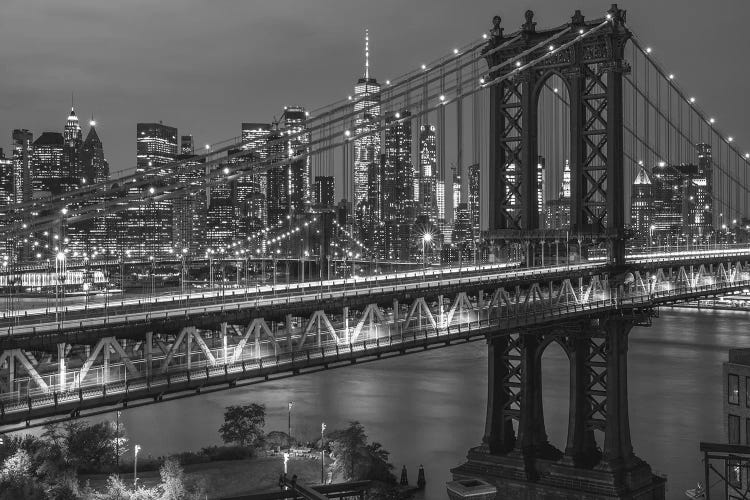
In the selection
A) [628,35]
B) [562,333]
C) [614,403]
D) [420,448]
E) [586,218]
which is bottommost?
[420,448]

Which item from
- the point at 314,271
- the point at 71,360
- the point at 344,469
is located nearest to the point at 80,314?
the point at 71,360

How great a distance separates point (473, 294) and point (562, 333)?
388 cm

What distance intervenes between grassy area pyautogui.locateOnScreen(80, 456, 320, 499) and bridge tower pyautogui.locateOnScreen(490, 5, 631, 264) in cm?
1283

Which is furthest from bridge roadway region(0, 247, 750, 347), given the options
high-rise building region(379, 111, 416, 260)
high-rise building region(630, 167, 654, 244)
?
high-rise building region(630, 167, 654, 244)

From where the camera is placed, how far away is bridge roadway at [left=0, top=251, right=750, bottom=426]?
23831 millimetres

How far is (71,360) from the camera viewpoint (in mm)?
27578

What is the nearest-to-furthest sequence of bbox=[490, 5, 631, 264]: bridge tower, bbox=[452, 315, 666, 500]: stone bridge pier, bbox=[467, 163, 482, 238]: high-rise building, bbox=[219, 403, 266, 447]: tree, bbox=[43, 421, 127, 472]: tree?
bbox=[452, 315, 666, 500]: stone bridge pier < bbox=[490, 5, 631, 264]: bridge tower < bbox=[43, 421, 127, 472]: tree < bbox=[219, 403, 266, 447]: tree < bbox=[467, 163, 482, 238]: high-rise building

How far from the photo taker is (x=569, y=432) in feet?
123

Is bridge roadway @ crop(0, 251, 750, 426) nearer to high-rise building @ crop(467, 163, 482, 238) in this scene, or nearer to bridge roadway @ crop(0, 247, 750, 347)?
bridge roadway @ crop(0, 247, 750, 347)

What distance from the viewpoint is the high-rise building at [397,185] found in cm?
7706

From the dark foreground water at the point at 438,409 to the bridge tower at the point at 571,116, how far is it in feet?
39.1

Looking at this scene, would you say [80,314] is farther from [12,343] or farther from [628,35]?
[628,35]

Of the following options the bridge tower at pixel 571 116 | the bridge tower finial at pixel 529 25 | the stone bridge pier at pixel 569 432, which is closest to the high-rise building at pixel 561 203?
the bridge tower at pixel 571 116

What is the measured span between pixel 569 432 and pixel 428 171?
62.3 metres
